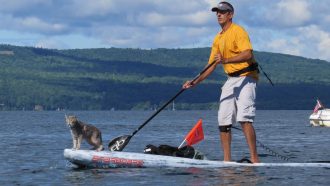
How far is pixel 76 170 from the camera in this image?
20.3 metres

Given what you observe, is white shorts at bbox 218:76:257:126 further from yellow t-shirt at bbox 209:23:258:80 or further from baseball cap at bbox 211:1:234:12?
baseball cap at bbox 211:1:234:12

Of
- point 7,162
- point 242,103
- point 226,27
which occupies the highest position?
point 226,27

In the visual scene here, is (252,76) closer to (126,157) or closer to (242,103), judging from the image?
(242,103)

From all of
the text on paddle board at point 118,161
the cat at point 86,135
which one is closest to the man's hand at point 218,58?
the text on paddle board at point 118,161

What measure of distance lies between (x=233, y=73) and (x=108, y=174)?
3.52 m

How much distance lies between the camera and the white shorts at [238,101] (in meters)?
18.5

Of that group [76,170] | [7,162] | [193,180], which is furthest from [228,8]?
[7,162]

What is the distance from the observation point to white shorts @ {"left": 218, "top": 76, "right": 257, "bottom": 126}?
1845 centimetres

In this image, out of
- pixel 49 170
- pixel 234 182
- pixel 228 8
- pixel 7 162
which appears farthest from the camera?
pixel 7 162

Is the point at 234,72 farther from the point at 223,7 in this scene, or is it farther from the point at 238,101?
the point at 223,7

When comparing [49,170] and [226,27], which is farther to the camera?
[49,170]

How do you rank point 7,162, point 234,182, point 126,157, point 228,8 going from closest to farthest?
point 234,182, point 228,8, point 126,157, point 7,162

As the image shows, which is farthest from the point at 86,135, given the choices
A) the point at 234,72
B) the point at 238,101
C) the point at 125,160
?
the point at 234,72

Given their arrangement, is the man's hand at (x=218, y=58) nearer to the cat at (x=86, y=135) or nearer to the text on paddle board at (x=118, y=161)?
the text on paddle board at (x=118, y=161)
